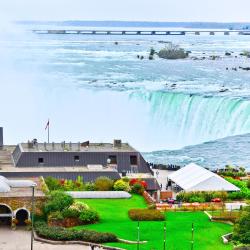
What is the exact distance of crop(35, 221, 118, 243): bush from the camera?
39.1 m

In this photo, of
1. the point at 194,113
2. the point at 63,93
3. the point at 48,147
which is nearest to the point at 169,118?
the point at 194,113

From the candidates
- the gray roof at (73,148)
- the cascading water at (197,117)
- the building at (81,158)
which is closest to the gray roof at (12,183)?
the building at (81,158)

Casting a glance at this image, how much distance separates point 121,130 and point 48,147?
27.5 metres

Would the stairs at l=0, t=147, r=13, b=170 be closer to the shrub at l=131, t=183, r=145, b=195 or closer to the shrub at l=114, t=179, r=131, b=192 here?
the shrub at l=114, t=179, r=131, b=192

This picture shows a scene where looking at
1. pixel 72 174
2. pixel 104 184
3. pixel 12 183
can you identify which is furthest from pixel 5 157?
pixel 104 184

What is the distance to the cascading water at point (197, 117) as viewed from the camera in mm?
79938

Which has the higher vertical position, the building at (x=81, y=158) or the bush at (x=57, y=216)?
the building at (x=81, y=158)

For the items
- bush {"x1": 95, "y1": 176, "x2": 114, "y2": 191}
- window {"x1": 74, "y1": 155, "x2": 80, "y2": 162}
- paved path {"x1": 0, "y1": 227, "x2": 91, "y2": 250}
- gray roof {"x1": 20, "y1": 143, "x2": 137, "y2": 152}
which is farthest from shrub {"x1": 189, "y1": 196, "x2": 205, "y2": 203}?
paved path {"x1": 0, "y1": 227, "x2": 91, "y2": 250}

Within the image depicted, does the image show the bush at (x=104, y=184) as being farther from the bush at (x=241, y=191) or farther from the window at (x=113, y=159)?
the bush at (x=241, y=191)

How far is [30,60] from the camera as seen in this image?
142m

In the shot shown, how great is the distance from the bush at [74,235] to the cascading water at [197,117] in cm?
3698

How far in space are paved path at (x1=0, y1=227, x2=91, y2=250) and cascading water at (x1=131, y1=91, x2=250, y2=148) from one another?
3647 cm

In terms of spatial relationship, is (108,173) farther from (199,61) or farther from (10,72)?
(199,61)

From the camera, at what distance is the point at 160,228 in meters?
41.1
